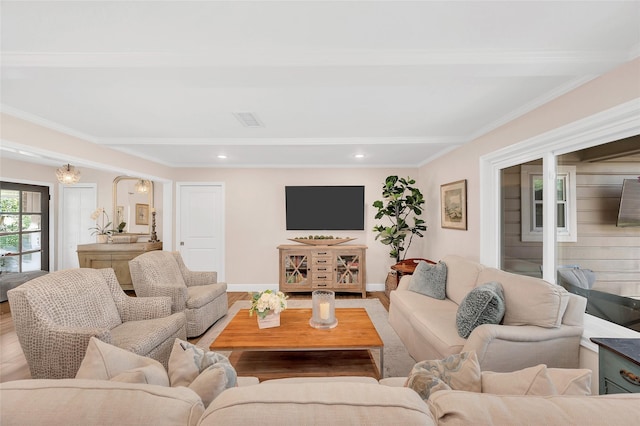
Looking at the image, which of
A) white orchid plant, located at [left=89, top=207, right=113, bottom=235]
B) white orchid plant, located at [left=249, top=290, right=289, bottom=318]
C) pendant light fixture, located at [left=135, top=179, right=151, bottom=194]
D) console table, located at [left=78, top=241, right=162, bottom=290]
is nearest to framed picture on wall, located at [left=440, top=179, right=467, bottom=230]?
white orchid plant, located at [left=249, top=290, right=289, bottom=318]

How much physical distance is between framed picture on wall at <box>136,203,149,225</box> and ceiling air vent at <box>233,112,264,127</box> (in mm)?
3723

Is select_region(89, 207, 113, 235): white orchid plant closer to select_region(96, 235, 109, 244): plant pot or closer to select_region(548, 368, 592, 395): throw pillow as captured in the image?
select_region(96, 235, 109, 244): plant pot

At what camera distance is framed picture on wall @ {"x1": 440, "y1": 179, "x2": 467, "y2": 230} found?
359 centimetres

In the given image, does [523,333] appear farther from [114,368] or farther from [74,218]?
[74,218]

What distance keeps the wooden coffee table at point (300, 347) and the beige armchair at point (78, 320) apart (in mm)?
545

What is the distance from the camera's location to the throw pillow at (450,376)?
104 centimetres

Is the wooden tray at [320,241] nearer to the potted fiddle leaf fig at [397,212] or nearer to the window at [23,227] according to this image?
the potted fiddle leaf fig at [397,212]

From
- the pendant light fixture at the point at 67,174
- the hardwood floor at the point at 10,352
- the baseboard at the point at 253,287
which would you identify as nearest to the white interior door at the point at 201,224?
the baseboard at the point at 253,287

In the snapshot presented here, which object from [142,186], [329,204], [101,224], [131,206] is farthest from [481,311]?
[101,224]

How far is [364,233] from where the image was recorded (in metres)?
5.18

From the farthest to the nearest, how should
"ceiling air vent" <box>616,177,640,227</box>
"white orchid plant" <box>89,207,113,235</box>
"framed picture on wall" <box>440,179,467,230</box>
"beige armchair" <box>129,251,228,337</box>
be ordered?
"white orchid plant" <box>89,207,113,235</box>
"framed picture on wall" <box>440,179,467,230</box>
"beige armchair" <box>129,251,228,337</box>
"ceiling air vent" <box>616,177,640,227</box>

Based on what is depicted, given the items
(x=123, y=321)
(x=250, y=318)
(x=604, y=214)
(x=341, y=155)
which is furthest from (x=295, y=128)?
(x=604, y=214)

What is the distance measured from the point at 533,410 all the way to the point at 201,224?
5.30 metres

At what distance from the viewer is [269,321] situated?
8.20ft
